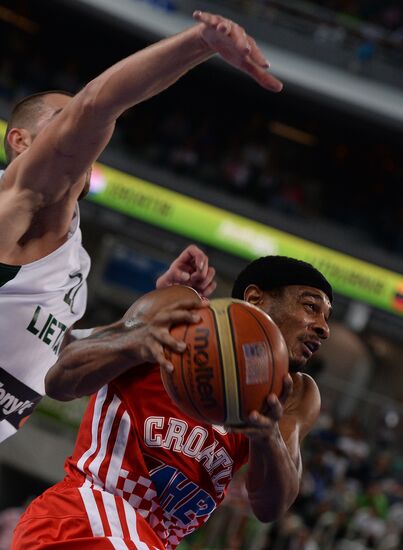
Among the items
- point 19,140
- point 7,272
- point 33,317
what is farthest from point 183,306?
point 19,140

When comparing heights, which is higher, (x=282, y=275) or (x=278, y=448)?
(x=282, y=275)

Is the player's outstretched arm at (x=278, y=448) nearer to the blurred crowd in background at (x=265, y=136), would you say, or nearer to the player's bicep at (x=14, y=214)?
the player's bicep at (x=14, y=214)

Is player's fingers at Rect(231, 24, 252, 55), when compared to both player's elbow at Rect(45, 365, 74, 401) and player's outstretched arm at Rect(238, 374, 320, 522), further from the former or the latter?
player's elbow at Rect(45, 365, 74, 401)

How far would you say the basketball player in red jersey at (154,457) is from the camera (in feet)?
9.77

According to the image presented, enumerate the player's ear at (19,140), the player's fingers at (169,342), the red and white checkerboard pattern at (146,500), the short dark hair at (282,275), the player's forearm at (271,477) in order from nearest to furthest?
the player's fingers at (169,342), the player's forearm at (271,477), the red and white checkerboard pattern at (146,500), the short dark hair at (282,275), the player's ear at (19,140)

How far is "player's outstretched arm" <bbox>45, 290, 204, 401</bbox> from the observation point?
2598 millimetres

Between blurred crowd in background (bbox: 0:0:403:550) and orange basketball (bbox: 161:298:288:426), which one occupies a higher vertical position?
orange basketball (bbox: 161:298:288:426)

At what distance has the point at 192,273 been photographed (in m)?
3.57

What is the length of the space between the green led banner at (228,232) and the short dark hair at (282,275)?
13.4m

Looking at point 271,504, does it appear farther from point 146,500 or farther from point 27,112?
point 27,112

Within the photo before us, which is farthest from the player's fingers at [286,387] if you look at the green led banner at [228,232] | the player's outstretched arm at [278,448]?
the green led banner at [228,232]

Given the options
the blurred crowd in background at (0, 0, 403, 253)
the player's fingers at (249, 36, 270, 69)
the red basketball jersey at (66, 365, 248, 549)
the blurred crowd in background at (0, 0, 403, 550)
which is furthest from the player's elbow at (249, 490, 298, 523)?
the blurred crowd in background at (0, 0, 403, 253)

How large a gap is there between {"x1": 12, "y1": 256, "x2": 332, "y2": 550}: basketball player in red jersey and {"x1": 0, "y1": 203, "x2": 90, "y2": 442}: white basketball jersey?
19.3 inches

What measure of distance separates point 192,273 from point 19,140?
3.20 ft
